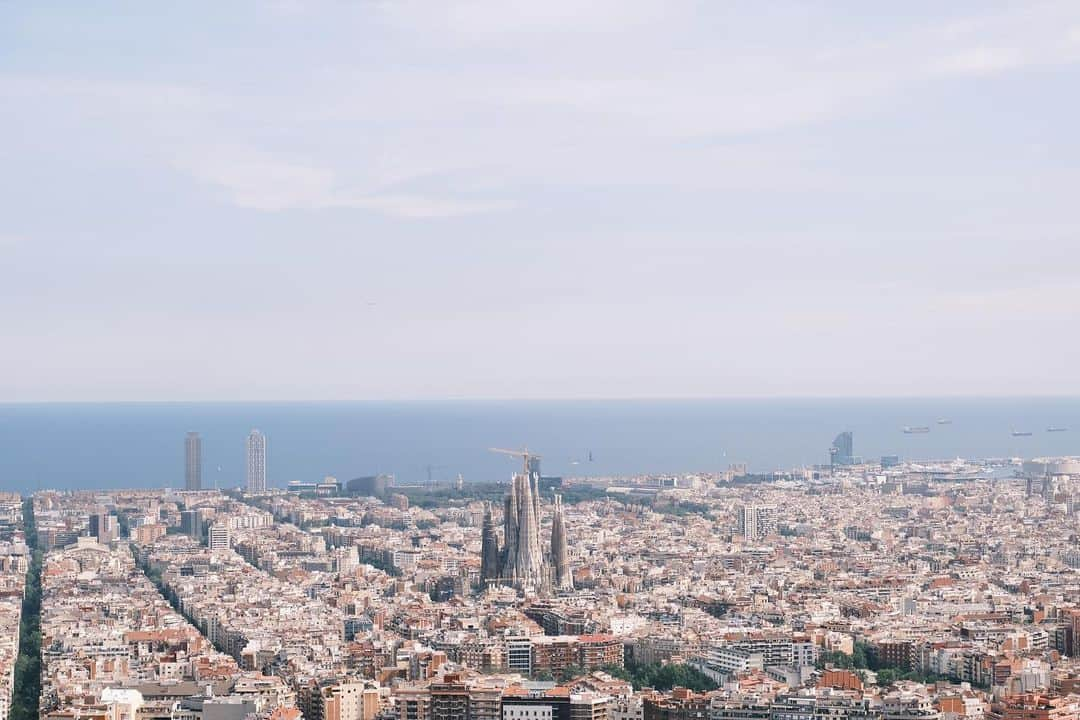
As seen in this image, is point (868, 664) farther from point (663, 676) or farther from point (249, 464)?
point (249, 464)

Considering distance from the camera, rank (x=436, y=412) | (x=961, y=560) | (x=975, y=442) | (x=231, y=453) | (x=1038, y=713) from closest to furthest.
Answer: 1. (x=1038, y=713)
2. (x=961, y=560)
3. (x=231, y=453)
4. (x=975, y=442)
5. (x=436, y=412)

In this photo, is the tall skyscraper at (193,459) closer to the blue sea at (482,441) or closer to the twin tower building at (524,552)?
the blue sea at (482,441)

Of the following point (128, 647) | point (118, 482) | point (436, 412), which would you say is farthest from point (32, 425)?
point (128, 647)

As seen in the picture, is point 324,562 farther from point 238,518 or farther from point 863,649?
point 863,649

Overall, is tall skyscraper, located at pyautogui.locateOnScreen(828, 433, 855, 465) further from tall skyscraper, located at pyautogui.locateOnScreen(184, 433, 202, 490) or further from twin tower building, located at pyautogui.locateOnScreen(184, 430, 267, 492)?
tall skyscraper, located at pyautogui.locateOnScreen(184, 433, 202, 490)

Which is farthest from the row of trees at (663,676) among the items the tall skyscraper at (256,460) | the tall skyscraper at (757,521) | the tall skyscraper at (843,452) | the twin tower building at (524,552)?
the tall skyscraper at (843,452)

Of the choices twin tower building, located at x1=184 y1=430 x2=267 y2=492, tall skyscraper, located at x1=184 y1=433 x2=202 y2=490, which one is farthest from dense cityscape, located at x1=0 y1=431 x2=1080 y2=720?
tall skyscraper, located at x1=184 y1=433 x2=202 y2=490
